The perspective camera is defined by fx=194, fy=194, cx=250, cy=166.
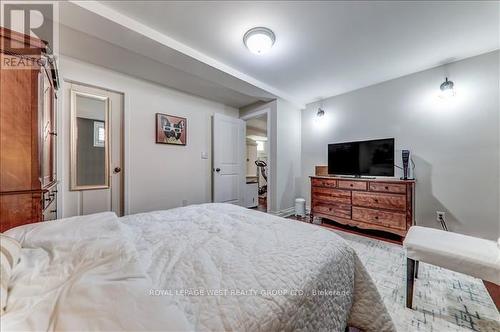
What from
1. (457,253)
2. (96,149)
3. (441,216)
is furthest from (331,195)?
(96,149)

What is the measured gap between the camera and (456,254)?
129cm

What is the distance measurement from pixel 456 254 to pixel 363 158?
192 centimetres

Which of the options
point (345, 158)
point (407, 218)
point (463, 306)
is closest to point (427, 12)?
point (345, 158)

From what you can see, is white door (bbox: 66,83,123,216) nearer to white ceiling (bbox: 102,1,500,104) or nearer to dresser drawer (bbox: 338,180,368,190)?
white ceiling (bbox: 102,1,500,104)

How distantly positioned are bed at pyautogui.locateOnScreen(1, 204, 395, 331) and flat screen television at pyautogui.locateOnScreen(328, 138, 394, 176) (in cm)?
224

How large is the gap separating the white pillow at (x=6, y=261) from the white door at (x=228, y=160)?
3004 millimetres

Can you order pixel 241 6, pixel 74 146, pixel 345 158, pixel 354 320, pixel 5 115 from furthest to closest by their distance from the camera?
1. pixel 345 158
2. pixel 74 146
3. pixel 241 6
4. pixel 5 115
5. pixel 354 320

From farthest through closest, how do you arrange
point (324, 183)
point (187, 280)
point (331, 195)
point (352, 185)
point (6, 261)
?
1. point (324, 183)
2. point (331, 195)
3. point (352, 185)
4. point (187, 280)
5. point (6, 261)

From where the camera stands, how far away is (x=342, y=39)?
212cm

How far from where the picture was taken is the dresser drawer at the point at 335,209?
2998 millimetres

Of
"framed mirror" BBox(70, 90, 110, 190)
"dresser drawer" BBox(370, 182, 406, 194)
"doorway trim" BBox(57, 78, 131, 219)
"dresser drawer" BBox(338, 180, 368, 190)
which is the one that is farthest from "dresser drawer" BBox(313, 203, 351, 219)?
"framed mirror" BBox(70, 90, 110, 190)

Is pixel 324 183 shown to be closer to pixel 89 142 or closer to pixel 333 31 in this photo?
pixel 333 31

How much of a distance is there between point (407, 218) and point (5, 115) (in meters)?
3.96

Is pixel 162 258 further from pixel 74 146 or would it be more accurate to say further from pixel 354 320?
pixel 74 146
